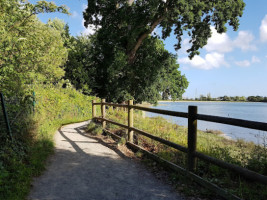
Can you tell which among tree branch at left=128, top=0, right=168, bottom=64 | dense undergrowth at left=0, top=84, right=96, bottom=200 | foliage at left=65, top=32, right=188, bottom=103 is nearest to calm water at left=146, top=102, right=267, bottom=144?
foliage at left=65, top=32, right=188, bottom=103

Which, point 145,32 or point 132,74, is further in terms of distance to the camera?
point 132,74

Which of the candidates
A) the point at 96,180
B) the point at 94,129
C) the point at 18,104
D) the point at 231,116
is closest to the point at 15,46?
the point at 18,104

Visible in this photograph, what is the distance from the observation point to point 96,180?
4.42 meters

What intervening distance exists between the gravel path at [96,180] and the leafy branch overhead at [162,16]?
12.3m

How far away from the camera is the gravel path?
3748 mm

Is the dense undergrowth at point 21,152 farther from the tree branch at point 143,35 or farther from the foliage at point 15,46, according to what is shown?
the tree branch at point 143,35

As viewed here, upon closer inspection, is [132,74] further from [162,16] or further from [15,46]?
[15,46]

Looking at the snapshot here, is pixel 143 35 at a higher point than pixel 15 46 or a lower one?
higher

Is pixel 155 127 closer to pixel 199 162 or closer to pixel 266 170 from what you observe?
pixel 199 162

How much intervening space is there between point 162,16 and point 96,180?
49.4 feet

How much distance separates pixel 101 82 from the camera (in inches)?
1043

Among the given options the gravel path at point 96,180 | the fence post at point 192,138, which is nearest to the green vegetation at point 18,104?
the gravel path at point 96,180

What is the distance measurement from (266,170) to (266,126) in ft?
5.37

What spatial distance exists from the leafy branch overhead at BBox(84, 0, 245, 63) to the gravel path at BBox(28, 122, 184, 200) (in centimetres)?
1231
